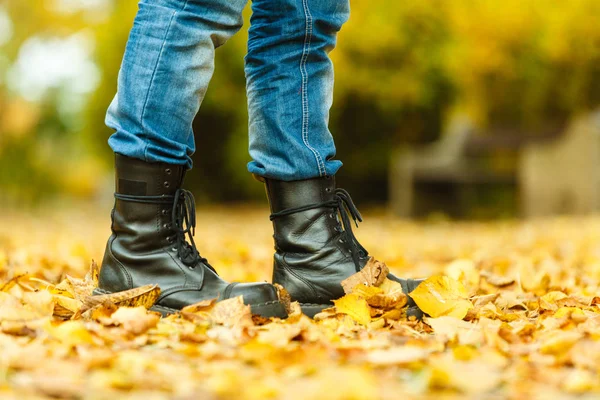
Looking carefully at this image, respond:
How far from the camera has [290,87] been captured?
5.17ft

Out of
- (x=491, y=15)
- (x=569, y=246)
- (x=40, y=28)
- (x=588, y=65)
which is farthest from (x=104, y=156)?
(x=569, y=246)

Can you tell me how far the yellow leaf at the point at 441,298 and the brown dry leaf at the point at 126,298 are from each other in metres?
0.54

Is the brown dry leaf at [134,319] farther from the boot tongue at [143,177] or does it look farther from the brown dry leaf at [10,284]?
the brown dry leaf at [10,284]

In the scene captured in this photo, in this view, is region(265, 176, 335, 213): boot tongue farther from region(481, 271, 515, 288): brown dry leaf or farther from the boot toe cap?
region(481, 271, 515, 288): brown dry leaf

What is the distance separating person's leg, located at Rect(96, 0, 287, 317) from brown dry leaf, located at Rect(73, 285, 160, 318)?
0.08 ft

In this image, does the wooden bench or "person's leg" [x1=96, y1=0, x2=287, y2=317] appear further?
the wooden bench

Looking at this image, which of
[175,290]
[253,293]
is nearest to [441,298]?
[253,293]

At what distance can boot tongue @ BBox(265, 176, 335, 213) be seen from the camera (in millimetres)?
1558

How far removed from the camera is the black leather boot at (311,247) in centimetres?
155

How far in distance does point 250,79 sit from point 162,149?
31cm

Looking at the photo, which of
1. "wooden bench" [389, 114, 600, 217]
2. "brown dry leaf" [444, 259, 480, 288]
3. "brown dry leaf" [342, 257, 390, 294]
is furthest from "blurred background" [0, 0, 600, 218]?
"brown dry leaf" [342, 257, 390, 294]

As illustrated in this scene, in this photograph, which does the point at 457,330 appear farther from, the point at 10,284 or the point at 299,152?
the point at 10,284

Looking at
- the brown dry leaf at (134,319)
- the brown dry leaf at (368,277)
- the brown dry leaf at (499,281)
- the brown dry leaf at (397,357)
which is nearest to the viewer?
the brown dry leaf at (397,357)

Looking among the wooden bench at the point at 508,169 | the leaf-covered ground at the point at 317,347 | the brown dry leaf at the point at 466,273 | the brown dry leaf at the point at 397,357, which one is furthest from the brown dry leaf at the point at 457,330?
the wooden bench at the point at 508,169
